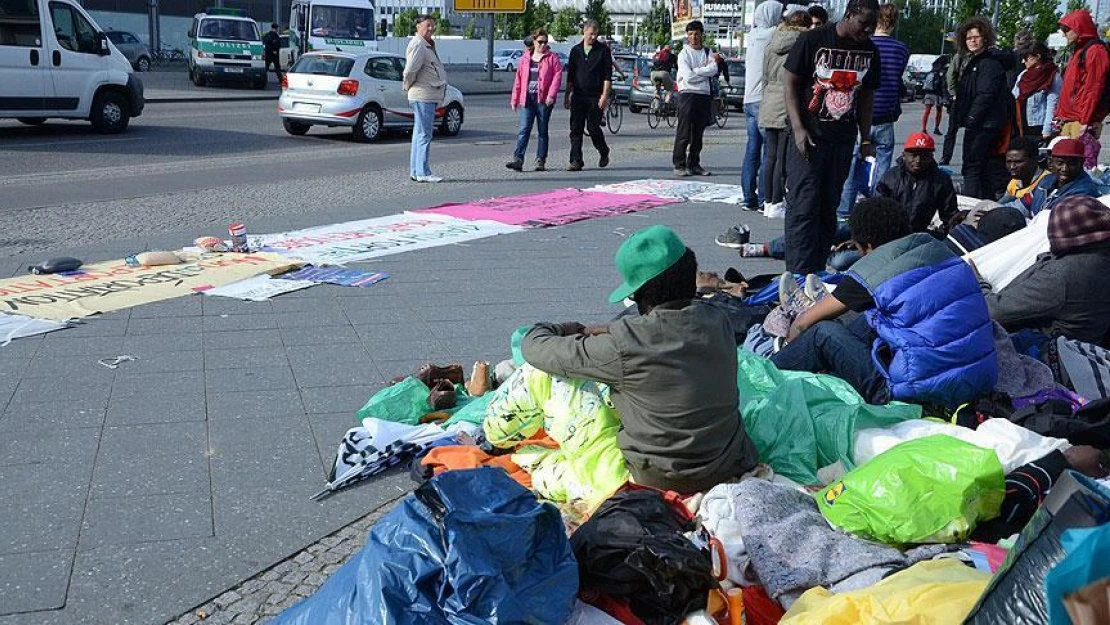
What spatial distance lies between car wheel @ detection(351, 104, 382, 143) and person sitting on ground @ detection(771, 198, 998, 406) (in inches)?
537

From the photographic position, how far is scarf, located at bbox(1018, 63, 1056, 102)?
38.6ft

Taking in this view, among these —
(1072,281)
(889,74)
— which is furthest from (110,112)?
(1072,281)

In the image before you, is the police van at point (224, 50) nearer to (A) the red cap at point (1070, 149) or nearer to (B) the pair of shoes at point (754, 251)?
(B) the pair of shoes at point (754, 251)

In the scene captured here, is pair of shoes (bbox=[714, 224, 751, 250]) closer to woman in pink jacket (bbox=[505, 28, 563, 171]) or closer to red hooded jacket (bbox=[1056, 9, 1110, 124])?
red hooded jacket (bbox=[1056, 9, 1110, 124])

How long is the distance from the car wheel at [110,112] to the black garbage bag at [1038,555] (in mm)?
16817

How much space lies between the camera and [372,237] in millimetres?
9023

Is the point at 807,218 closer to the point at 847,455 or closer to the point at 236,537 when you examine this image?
the point at 847,455

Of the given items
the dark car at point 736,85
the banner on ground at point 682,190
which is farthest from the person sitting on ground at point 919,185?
the dark car at point 736,85

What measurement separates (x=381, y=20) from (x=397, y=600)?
232ft

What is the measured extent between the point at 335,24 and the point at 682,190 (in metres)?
19.9

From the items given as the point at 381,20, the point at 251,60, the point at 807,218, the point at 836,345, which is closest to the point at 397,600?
the point at 836,345

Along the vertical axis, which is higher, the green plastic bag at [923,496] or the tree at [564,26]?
the tree at [564,26]

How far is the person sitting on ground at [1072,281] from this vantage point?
4.90 metres

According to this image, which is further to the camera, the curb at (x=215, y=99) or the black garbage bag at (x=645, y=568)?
the curb at (x=215, y=99)
